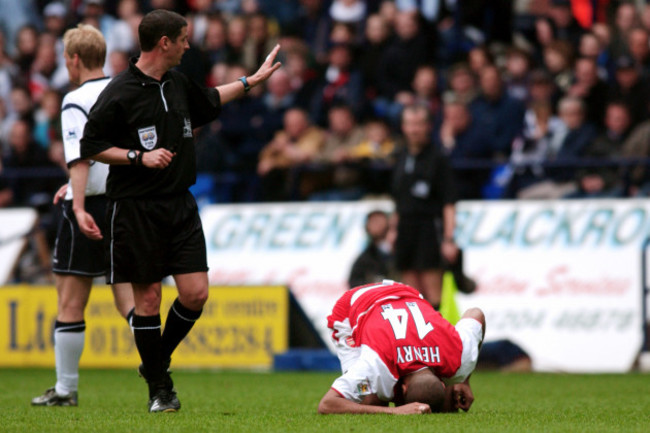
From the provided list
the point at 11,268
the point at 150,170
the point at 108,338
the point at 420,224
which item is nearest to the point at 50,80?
the point at 11,268

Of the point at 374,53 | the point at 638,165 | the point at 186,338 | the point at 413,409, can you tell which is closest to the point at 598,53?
the point at 638,165

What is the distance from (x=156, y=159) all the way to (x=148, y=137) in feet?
0.83

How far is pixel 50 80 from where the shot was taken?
17734 millimetres

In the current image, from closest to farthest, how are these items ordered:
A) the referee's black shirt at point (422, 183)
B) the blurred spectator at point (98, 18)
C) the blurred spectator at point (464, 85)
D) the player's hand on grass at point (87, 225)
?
1. the player's hand on grass at point (87, 225)
2. the referee's black shirt at point (422, 183)
3. the blurred spectator at point (464, 85)
4. the blurred spectator at point (98, 18)

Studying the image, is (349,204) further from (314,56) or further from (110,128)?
(110,128)

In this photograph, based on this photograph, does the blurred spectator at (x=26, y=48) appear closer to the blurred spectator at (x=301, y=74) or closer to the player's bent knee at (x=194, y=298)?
the blurred spectator at (x=301, y=74)

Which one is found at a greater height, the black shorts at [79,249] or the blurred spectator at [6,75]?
the blurred spectator at [6,75]

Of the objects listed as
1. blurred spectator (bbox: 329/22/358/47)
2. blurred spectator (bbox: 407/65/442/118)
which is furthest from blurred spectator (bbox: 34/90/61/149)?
blurred spectator (bbox: 407/65/442/118)

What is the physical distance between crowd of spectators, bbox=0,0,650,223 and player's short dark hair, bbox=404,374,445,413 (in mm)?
7050

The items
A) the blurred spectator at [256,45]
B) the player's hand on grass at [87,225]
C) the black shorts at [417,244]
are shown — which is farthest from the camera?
the blurred spectator at [256,45]

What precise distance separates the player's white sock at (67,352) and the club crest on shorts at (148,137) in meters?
1.65

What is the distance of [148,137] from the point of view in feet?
21.3

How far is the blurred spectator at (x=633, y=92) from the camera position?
13211 millimetres

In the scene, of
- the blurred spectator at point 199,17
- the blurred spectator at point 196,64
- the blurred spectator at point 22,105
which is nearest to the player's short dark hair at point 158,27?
the blurred spectator at point 196,64
